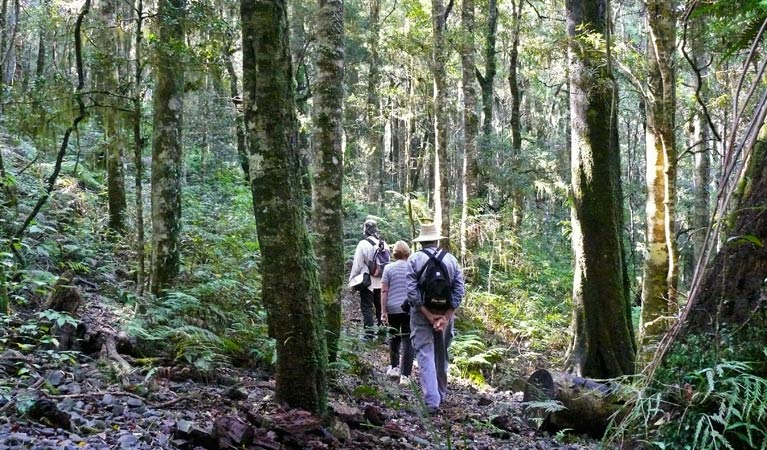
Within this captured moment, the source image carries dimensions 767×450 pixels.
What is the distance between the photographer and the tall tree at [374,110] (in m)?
25.1

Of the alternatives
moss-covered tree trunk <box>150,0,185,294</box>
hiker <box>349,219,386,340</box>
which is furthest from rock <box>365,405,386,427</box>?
hiker <box>349,219,386,340</box>

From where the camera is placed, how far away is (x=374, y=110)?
25531 millimetres

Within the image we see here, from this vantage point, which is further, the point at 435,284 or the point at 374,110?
the point at 374,110

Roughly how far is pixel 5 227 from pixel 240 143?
52.8 feet

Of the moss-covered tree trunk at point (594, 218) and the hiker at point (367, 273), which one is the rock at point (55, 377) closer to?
the hiker at point (367, 273)

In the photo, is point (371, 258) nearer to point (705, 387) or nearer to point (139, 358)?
point (139, 358)

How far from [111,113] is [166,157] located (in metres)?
0.95

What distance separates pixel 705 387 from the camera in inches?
97.0

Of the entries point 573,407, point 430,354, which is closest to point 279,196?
point 430,354

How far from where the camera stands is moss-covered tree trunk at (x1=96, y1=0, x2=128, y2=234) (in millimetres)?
8641

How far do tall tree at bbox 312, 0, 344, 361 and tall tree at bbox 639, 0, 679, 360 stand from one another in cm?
369

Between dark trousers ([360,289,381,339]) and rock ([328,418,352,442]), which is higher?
dark trousers ([360,289,381,339])

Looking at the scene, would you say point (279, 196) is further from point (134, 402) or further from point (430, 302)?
point (430, 302)

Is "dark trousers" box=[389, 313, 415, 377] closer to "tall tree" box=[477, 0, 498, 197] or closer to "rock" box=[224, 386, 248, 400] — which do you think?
"rock" box=[224, 386, 248, 400]
